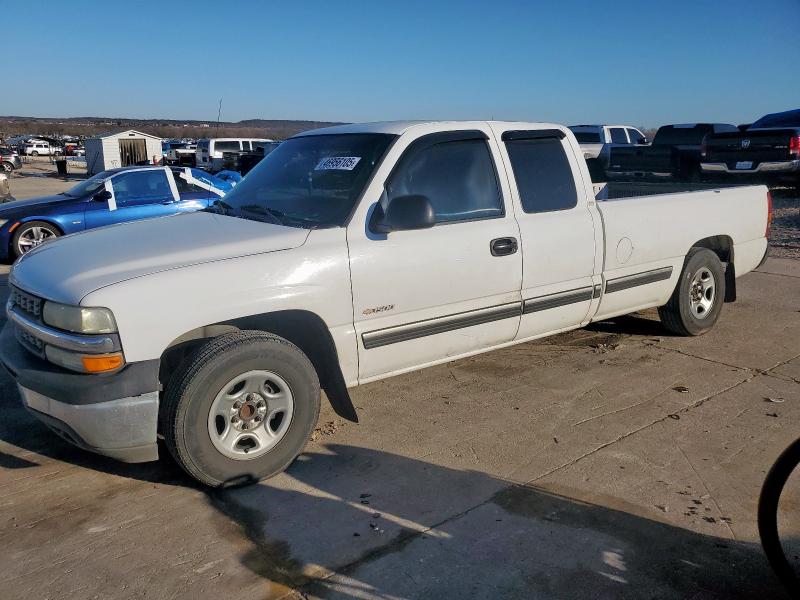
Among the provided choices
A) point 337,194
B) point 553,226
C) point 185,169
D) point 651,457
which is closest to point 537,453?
point 651,457

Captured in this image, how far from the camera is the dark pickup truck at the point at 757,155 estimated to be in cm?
1338

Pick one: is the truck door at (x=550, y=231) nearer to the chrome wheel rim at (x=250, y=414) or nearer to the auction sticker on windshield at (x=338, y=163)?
the auction sticker on windshield at (x=338, y=163)

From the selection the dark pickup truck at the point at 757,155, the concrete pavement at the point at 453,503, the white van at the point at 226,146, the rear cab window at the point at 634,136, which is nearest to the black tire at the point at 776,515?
the concrete pavement at the point at 453,503

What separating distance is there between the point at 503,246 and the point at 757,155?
1160 centimetres

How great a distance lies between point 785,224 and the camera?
1212 cm

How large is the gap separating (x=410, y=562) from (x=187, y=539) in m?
1.04

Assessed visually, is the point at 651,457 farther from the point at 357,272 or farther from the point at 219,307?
the point at 219,307

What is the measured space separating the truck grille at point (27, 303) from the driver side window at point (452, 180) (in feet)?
6.46

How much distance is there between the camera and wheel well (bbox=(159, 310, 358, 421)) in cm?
357

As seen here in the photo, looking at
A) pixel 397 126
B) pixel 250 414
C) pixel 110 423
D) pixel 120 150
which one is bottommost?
pixel 250 414

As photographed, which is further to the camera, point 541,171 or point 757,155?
point 757,155

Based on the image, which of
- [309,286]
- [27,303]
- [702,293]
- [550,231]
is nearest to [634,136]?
[702,293]

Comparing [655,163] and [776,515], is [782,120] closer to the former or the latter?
[655,163]

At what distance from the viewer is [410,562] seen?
9.59 ft
